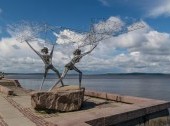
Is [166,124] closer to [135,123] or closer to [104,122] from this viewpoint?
[135,123]

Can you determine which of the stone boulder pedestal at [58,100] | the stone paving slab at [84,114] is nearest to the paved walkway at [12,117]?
the stone paving slab at [84,114]

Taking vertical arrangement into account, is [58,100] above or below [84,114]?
above

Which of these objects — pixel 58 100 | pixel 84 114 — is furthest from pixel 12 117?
pixel 84 114

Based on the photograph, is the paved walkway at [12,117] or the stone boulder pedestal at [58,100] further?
the stone boulder pedestal at [58,100]

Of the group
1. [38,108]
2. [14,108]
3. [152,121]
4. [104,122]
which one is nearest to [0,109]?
[14,108]

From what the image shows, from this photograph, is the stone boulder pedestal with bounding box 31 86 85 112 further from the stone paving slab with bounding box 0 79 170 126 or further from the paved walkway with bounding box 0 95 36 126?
the paved walkway with bounding box 0 95 36 126

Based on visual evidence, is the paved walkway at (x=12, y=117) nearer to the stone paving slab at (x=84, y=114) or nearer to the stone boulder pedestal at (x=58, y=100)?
the stone paving slab at (x=84, y=114)

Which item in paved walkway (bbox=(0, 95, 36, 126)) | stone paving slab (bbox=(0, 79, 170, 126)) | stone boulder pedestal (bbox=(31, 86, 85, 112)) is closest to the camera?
stone paving slab (bbox=(0, 79, 170, 126))

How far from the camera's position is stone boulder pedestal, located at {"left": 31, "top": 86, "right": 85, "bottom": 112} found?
14492mm

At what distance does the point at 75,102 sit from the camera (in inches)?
597

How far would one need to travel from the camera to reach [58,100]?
14.7 meters

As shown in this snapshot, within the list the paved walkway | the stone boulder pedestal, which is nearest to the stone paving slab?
the paved walkway

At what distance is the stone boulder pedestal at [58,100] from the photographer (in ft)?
47.5

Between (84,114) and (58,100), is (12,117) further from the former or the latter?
(84,114)
